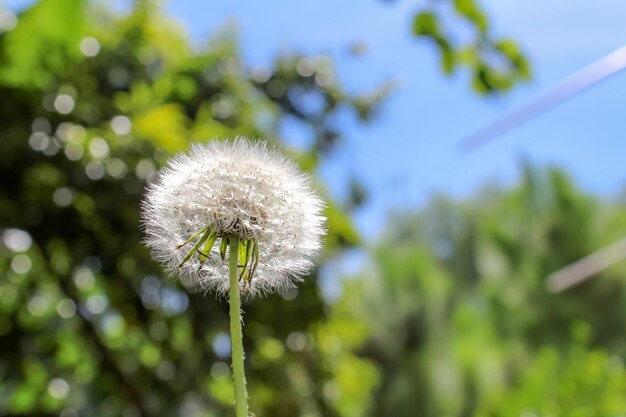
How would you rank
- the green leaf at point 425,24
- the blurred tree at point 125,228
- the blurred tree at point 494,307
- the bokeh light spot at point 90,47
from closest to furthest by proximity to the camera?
the green leaf at point 425,24 < the blurred tree at point 125,228 < the bokeh light spot at point 90,47 < the blurred tree at point 494,307

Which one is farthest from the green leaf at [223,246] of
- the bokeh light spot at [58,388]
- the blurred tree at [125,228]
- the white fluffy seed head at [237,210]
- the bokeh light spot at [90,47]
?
the bokeh light spot at [58,388]

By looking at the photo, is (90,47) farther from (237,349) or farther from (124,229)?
(237,349)

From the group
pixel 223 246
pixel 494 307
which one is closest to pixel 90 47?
pixel 223 246

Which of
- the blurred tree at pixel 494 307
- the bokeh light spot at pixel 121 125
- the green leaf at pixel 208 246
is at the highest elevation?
the blurred tree at pixel 494 307

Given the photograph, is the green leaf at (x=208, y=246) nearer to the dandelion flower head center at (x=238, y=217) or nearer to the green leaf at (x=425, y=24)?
the dandelion flower head center at (x=238, y=217)

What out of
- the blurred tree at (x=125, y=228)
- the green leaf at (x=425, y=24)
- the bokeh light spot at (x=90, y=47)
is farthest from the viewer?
Answer: the bokeh light spot at (x=90, y=47)
